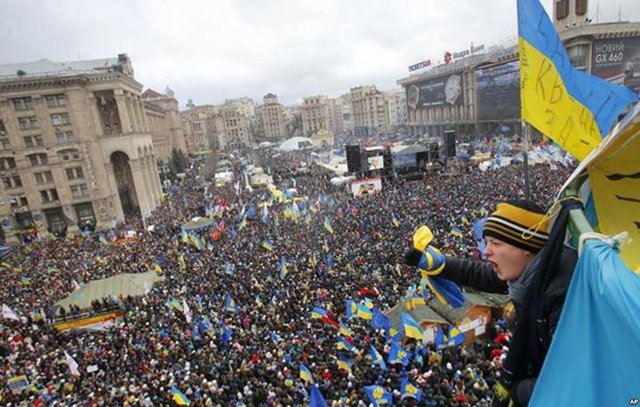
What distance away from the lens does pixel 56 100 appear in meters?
34.9

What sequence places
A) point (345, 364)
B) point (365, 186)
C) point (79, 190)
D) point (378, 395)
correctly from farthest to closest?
→ 1. point (79, 190)
2. point (365, 186)
3. point (345, 364)
4. point (378, 395)

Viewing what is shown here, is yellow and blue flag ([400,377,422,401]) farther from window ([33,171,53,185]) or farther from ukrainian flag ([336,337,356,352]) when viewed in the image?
window ([33,171,53,185])

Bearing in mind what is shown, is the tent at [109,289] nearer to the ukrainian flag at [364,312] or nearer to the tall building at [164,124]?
the ukrainian flag at [364,312]

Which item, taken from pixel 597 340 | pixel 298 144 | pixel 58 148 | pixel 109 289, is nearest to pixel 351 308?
pixel 597 340

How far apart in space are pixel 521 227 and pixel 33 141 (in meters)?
43.5

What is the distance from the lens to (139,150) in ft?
131

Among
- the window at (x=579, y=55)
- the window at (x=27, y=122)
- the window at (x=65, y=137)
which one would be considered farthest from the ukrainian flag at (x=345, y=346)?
the window at (x=579, y=55)

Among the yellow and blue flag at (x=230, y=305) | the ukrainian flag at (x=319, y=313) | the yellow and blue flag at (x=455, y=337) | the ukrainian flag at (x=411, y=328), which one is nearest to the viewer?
the ukrainian flag at (x=411, y=328)

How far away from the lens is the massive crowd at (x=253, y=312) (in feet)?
30.9

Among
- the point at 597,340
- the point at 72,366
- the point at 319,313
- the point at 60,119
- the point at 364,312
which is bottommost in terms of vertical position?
the point at 72,366

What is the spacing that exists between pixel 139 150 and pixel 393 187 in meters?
27.0

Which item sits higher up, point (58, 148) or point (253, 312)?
point (58, 148)

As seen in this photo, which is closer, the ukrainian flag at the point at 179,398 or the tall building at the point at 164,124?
the ukrainian flag at the point at 179,398

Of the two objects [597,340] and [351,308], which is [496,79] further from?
[597,340]
